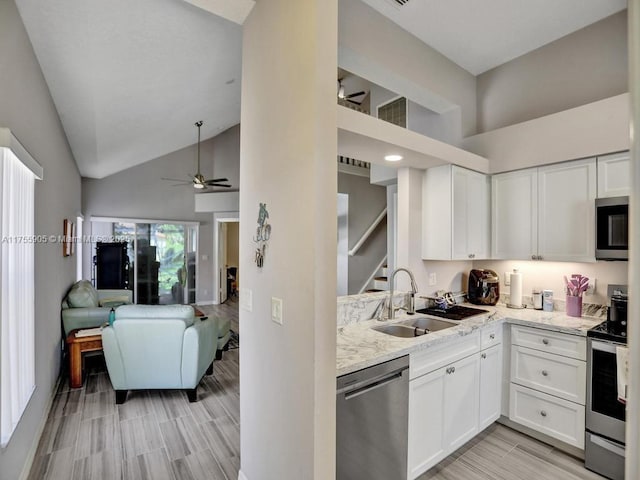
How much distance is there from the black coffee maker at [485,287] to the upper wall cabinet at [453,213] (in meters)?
0.19

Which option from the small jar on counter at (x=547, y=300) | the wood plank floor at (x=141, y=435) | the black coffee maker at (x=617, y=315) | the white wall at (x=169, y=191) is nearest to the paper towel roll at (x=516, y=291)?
the small jar on counter at (x=547, y=300)

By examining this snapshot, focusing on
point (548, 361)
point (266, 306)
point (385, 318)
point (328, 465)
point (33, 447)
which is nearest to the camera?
point (328, 465)

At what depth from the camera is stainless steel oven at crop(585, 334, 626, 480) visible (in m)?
2.14

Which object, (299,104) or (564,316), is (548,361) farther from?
(299,104)

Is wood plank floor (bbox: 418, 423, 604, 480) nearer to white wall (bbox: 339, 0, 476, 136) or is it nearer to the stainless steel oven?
the stainless steel oven

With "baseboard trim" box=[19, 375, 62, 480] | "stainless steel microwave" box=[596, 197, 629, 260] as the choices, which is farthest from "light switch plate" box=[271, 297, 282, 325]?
"stainless steel microwave" box=[596, 197, 629, 260]

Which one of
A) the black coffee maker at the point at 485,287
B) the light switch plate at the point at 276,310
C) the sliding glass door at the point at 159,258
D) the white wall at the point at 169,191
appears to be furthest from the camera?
the sliding glass door at the point at 159,258

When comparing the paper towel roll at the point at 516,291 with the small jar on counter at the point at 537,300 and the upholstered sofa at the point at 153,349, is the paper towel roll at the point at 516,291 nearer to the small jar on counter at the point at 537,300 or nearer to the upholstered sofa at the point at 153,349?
the small jar on counter at the point at 537,300

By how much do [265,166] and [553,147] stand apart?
2.58 m

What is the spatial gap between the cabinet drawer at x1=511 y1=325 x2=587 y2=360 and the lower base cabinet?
498mm

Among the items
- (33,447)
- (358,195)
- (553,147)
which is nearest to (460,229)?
(553,147)

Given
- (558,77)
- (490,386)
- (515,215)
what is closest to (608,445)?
(490,386)

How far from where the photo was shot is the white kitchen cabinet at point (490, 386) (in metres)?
2.57

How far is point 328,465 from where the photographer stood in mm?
1429
